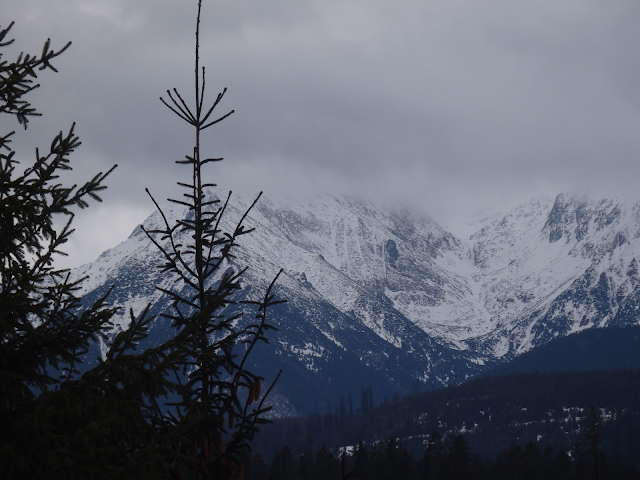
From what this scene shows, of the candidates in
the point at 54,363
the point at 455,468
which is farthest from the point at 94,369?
the point at 455,468

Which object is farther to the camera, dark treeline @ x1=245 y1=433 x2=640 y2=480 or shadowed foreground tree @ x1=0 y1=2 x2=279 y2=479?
dark treeline @ x1=245 y1=433 x2=640 y2=480

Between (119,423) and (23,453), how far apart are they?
131 centimetres

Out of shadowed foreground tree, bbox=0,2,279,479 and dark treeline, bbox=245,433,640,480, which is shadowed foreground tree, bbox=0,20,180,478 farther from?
dark treeline, bbox=245,433,640,480

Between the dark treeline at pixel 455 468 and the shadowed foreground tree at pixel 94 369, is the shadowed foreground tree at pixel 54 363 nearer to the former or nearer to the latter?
the shadowed foreground tree at pixel 94 369

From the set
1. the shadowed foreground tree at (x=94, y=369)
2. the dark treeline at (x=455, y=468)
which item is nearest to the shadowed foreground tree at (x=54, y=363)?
the shadowed foreground tree at (x=94, y=369)

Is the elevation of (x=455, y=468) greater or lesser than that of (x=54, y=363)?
lesser

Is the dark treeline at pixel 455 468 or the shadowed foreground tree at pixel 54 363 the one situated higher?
the shadowed foreground tree at pixel 54 363

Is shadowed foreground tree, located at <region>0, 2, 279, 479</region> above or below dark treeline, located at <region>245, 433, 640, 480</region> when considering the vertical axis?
above

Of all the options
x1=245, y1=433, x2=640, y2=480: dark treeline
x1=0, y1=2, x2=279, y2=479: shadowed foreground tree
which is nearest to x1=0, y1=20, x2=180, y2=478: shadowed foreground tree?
x1=0, y1=2, x2=279, y2=479: shadowed foreground tree

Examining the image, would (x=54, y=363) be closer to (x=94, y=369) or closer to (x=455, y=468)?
(x=94, y=369)

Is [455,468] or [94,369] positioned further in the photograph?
[455,468]

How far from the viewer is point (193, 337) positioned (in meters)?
12.6

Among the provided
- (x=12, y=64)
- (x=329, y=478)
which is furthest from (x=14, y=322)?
(x=329, y=478)

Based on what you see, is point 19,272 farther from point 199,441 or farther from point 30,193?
point 199,441
